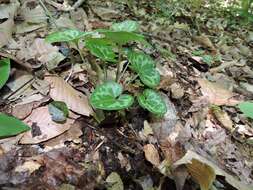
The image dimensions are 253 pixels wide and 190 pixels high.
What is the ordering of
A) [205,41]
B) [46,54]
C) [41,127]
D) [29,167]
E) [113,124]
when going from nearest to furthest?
1. [29,167]
2. [41,127]
3. [113,124]
4. [46,54]
5. [205,41]

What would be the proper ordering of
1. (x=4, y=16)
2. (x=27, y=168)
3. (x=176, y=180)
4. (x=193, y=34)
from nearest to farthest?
(x=27, y=168) < (x=176, y=180) < (x=4, y=16) < (x=193, y=34)

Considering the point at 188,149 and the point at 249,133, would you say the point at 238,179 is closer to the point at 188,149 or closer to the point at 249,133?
the point at 188,149

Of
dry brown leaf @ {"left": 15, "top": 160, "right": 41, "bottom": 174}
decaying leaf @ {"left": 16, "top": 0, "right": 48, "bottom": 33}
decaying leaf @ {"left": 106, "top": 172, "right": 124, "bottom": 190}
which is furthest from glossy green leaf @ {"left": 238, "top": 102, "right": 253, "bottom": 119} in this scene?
decaying leaf @ {"left": 16, "top": 0, "right": 48, "bottom": 33}

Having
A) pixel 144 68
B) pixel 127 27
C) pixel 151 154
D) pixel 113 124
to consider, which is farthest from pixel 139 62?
pixel 151 154

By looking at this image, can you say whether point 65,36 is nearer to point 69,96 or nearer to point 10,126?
point 69,96

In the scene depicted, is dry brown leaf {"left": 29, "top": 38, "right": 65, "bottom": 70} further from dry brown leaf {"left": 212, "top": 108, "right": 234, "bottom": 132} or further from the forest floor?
dry brown leaf {"left": 212, "top": 108, "right": 234, "bottom": 132}

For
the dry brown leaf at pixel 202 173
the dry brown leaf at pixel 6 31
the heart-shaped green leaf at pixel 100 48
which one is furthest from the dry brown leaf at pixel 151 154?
the dry brown leaf at pixel 6 31

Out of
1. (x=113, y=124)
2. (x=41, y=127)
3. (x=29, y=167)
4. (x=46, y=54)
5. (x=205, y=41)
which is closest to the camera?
(x=29, y=167)

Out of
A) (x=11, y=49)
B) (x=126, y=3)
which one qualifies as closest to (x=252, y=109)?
(x=11, y=49)
